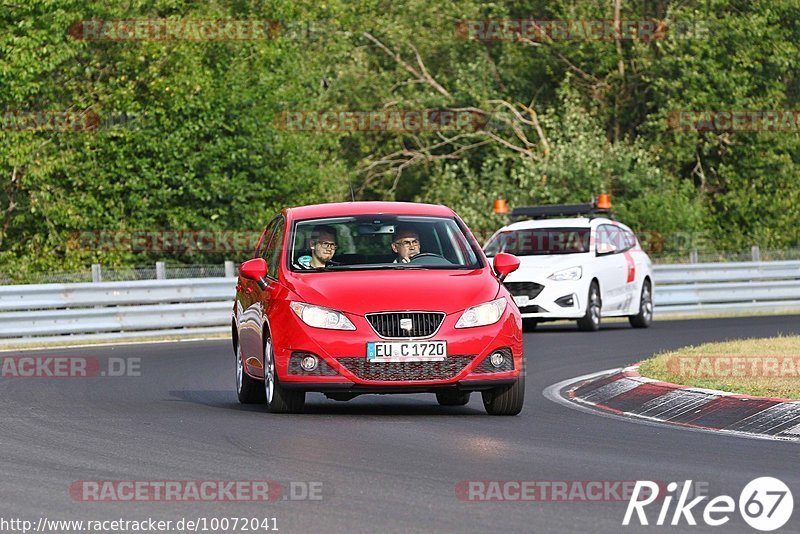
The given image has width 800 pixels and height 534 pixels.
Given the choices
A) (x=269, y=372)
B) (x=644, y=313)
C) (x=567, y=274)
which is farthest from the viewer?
(x=644, y=313)

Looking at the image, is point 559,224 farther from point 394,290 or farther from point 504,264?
point 394,290

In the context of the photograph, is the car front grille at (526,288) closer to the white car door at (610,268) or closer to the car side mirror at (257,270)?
the white car door at (610,268)

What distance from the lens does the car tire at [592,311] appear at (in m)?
25.9

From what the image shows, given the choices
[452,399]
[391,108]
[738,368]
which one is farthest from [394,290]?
[391,108]

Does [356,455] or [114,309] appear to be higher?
[356,455]

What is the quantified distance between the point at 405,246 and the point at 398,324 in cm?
127

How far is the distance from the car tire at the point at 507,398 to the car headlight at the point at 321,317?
1.37m

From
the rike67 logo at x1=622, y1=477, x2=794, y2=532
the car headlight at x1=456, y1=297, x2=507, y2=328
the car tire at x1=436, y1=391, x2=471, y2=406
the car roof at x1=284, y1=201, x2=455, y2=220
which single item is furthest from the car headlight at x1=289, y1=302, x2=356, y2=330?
the rike67 logo at x1=622, y1=477, x2=794, y2=532

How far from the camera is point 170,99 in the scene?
38188 millimetres

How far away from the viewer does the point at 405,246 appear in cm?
1338

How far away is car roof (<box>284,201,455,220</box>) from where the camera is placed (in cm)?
1380

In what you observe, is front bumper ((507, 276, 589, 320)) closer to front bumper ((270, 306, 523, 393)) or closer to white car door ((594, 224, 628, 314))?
white car door ((594, 224, 628, 314))

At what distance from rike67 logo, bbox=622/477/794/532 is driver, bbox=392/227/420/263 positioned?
4811mm

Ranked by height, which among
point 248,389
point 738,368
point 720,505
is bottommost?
point 738,368
